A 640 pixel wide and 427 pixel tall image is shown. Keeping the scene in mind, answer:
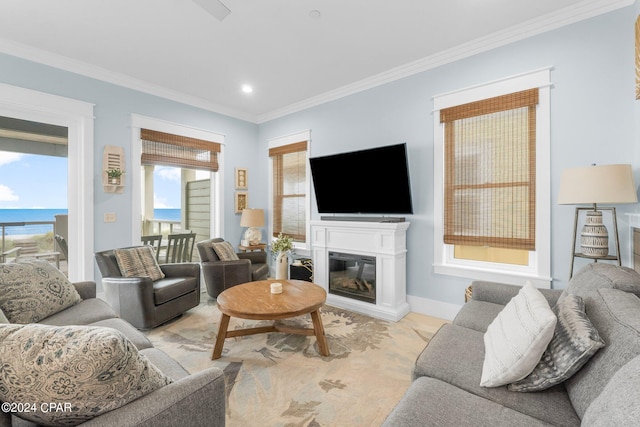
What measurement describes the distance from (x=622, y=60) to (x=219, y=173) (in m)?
4.72

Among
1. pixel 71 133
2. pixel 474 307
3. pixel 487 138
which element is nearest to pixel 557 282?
pixel 474 307

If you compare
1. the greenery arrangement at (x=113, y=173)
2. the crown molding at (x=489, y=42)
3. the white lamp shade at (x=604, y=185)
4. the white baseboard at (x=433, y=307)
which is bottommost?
the white baseboard at (x=433, y=307)

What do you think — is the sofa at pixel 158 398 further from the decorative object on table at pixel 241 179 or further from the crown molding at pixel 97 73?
the decorative object on table at pixel 241 179

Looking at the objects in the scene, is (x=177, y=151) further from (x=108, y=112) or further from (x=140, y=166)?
A: (x=108, y=112)

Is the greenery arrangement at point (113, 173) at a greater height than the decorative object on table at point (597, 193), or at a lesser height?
greater

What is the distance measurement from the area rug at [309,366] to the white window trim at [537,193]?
76 centimetres

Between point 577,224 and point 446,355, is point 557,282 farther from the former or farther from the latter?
point 446,355

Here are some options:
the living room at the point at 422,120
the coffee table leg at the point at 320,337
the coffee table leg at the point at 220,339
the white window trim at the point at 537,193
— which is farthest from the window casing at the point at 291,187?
the coffee table leg at the point at 220,339

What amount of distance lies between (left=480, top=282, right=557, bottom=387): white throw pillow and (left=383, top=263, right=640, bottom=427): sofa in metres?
0.07

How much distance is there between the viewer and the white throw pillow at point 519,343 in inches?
45.5

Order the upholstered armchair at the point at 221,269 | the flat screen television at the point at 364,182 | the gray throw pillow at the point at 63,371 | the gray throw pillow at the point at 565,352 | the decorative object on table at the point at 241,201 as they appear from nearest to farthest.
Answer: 1. the gray throw pillow at the point at 63,371
2. the gray throw pillow at the point at 565,352
3. the flat screen television at the point at 364,182
4. the upholstered armchair at the point at 221,269
5. the decorative object on table at the point at 241,201

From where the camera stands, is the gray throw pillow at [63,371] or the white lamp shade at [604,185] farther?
the white lamp shade at [604,185]

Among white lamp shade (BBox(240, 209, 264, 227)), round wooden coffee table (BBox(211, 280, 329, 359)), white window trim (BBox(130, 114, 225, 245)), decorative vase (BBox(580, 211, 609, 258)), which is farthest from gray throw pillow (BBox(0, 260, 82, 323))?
decorative vase (BBox(580, 211, 609, 258))

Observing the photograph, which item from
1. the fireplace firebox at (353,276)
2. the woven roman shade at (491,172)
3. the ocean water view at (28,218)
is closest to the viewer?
the woven roman shade at (491,172)
